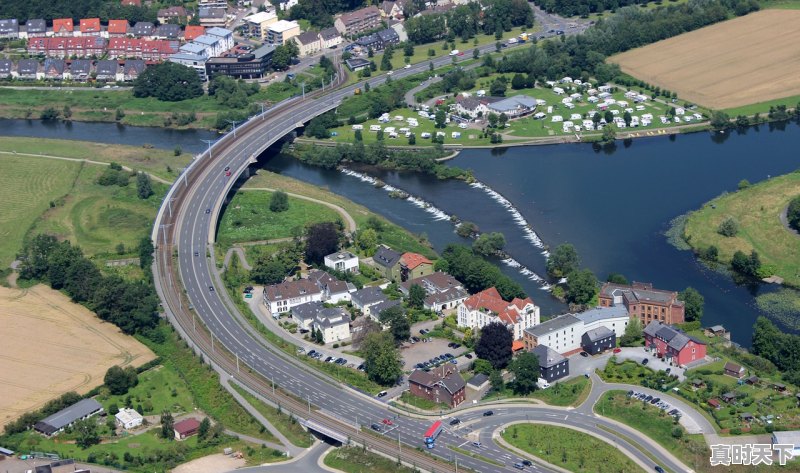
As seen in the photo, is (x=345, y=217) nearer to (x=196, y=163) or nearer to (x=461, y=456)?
(x=196, y=163)

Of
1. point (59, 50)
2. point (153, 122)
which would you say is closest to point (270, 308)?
point (153, 122)

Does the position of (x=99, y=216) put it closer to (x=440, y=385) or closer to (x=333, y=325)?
(x=333, y=325)

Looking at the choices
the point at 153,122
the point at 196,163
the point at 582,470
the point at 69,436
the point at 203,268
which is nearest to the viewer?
the point at 582,470

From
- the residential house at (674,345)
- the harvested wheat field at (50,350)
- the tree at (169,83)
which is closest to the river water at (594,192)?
the residential house at (674,345)

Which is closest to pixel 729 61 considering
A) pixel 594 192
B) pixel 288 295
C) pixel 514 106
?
pixel 514 106

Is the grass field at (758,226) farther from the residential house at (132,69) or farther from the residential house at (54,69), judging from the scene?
the residential house at (54,69)

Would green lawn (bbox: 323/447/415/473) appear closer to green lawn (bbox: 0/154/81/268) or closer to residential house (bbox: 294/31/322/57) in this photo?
green lawn (bbox: 0/154/81/268)
